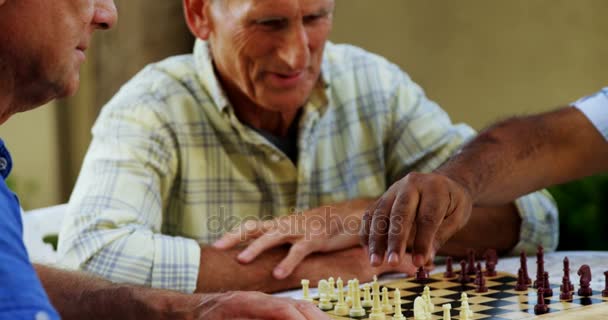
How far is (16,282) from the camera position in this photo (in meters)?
1.20

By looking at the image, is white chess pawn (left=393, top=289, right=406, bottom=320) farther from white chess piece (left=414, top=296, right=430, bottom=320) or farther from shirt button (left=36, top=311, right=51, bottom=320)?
shirt button (left=36, top=311, right=51, bottom=320)

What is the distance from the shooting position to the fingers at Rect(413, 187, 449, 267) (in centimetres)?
229

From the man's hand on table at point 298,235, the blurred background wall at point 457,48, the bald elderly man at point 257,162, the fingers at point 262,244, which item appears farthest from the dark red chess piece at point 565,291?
the blurred background wall at point 457,48

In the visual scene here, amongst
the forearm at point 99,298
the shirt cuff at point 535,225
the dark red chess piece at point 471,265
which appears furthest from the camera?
the shirt cuff at point 535,225

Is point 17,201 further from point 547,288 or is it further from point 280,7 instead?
point 280,7

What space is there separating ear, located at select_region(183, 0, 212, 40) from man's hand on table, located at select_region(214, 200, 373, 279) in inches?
30.3

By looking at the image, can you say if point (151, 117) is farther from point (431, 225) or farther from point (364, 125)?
point (431, 225)

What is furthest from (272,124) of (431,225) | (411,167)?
(431,225)

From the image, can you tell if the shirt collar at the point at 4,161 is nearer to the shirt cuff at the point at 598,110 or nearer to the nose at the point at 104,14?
the nose at the point at 104,14

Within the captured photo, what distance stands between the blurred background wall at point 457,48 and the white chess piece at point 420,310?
352cm

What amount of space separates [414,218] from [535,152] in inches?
29.7

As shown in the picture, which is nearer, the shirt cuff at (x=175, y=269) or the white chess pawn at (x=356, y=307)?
the white chess pawn at (x=356, y=307)

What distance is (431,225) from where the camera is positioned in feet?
7.63

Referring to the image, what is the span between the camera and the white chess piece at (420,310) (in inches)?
81.3
